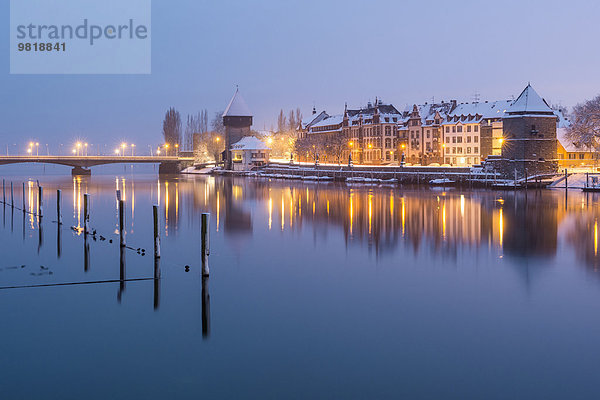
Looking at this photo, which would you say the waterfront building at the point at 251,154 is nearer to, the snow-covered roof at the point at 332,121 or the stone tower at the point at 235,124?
the stone tower at the point at 235,124

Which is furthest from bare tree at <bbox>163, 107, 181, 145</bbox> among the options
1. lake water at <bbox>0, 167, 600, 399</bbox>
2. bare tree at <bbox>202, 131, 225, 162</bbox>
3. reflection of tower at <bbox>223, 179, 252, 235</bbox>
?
lake water at <bbox>0, 167, 600, 399</bbox>

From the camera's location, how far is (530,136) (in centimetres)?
5847

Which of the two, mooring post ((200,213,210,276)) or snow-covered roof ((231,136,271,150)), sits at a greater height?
snow-covered roof ((231,136,271,150))

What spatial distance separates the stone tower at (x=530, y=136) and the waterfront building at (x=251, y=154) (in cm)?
5069

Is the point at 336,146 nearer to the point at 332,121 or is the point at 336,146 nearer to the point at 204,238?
the point at 332,121

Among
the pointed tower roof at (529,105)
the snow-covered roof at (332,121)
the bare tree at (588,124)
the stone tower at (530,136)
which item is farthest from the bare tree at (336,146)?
the bare tree at (588,124)

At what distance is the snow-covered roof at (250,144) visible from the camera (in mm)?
103688

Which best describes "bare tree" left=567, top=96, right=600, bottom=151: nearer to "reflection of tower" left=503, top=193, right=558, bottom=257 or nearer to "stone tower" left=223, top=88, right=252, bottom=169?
"reflection of tower" left=503, top=193, right=558, bottom=257

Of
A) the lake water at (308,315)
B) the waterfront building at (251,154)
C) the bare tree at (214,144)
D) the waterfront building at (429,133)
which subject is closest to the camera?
the lake water at (308,315)

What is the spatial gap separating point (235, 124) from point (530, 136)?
202ft

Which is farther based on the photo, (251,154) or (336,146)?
(251,154)

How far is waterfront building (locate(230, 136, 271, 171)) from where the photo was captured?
340 feet

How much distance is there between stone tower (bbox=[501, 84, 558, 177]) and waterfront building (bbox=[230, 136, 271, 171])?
50.7 metres

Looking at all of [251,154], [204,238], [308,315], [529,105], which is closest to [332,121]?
[251,154]
